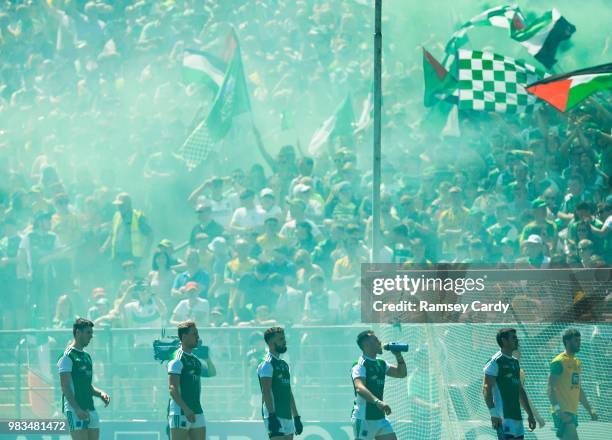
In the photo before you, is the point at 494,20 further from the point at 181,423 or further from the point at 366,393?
the point at 181,423

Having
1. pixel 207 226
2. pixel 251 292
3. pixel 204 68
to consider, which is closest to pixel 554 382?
pixel 251 292

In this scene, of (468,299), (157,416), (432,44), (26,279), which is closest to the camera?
(468,299)

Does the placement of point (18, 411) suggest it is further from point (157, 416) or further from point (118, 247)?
point (118, 247)

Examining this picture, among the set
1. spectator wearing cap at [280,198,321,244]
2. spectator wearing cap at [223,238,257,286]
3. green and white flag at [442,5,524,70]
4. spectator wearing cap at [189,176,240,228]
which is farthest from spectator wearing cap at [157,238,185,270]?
green and white flag at [442,5,524,70]

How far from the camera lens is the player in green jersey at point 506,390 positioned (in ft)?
31.7

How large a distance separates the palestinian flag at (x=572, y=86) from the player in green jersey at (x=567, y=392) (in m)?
3.09

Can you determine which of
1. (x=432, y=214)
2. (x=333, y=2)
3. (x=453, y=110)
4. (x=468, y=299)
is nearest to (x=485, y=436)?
(x=468, y=299)

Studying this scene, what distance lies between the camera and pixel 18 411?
12.4 metres

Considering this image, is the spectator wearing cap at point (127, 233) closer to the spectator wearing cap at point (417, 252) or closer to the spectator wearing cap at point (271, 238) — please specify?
the spectator wearing cap at point (271, 238)

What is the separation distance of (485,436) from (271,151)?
6.78m

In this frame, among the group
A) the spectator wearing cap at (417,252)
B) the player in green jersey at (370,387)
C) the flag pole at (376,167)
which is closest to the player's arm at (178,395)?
the player in green jersey at (370,387)

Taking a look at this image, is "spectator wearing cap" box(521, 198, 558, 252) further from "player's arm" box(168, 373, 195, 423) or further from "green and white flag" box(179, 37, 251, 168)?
"green and white flag" box(179, 37, 251, 168)

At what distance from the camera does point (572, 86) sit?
41.1 ft

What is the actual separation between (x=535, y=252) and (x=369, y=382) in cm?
292
